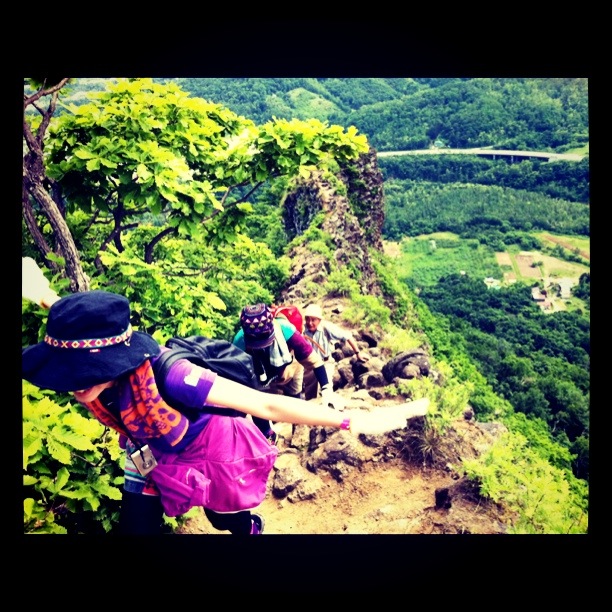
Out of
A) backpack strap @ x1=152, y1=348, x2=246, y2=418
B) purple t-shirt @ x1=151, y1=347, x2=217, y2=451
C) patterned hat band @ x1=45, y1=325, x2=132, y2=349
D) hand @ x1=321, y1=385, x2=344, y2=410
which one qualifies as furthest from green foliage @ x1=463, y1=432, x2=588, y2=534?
patterned hat band @ x1=45, y1=325, x2=132, y2=349

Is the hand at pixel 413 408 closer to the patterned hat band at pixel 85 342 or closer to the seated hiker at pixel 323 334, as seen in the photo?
the seated hiker at pixel 323 334

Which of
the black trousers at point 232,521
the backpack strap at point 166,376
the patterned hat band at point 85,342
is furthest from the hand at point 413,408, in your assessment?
the patterned hat band at point 85,342

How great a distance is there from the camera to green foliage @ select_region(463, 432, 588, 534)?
3.86m

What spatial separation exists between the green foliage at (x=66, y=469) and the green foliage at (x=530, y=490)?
221 centimetres

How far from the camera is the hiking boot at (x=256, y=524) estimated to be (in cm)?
380

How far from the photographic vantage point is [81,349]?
2.93 meters

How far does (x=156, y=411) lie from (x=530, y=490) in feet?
7.74

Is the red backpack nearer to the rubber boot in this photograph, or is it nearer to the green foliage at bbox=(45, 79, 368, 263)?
the green foliage at bbox=(45, 79, 368, 263)

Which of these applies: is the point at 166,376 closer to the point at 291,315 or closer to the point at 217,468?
the point at 217,468

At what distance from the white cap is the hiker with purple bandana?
2.89ft

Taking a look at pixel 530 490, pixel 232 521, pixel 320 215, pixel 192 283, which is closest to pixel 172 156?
pixel 192 283
